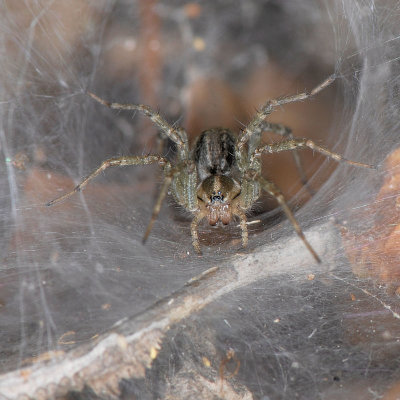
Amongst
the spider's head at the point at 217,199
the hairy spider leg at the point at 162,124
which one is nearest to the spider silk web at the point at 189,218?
the spider's head at the point at 217,199

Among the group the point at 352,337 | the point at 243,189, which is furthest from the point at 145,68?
the point at 352,337

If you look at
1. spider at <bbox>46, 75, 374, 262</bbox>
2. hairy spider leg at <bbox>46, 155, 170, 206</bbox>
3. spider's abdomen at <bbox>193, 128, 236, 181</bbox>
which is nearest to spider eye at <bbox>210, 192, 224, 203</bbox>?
spider at <bbox>46, 75, 374, 262</bbox>

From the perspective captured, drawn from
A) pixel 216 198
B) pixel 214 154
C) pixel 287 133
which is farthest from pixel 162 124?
pixel 287 133

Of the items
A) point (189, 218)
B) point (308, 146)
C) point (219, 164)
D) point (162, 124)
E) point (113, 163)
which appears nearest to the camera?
point (308, 146)

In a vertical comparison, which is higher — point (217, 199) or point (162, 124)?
point (162, 124)

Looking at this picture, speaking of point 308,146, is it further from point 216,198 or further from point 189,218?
point 189,218

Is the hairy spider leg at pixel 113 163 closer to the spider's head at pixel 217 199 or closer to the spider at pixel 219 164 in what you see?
the spider at pixel 219 164

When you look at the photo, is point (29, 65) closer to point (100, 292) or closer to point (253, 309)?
point (100, 292)
